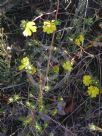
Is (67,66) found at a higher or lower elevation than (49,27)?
lower

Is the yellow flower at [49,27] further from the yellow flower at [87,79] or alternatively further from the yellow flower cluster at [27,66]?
the yellow flower at [87,79]

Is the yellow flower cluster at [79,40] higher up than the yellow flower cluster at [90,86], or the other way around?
the yellow flower cluster at [79,40]

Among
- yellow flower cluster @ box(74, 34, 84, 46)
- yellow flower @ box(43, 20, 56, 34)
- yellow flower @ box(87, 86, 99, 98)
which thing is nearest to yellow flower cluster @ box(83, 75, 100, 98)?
yellow flower @ box(87, 86, 99, 98)

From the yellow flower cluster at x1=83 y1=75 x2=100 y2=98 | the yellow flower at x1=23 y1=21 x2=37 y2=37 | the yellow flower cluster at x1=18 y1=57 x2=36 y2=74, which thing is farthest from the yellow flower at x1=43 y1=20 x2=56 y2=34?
the yellow flower cluster at x1=83 y1=75 x2=100 y2=98

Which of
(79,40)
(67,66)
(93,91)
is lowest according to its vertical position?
(93,91)

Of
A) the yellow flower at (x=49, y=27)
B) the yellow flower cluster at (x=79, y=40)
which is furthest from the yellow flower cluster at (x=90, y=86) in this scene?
the yellow flower at (x=49, y=27)

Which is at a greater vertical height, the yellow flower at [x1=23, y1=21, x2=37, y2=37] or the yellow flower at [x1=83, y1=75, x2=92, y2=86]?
the yellow flower at [x1=23, y1=21, x2=37, y2=37]

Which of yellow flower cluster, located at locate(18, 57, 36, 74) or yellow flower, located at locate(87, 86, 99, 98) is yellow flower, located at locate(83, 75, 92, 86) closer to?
yellow flower, located at locate(87, 86, 99, 98)

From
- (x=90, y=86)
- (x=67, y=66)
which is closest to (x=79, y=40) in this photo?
(x=67, y=66)

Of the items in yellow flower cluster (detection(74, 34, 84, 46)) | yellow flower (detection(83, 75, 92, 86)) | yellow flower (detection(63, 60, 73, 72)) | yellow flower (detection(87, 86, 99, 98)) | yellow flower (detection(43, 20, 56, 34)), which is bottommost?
yellow flower (detection(87, 86, 99, 98))

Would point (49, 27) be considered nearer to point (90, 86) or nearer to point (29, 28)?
point (29, 28)
